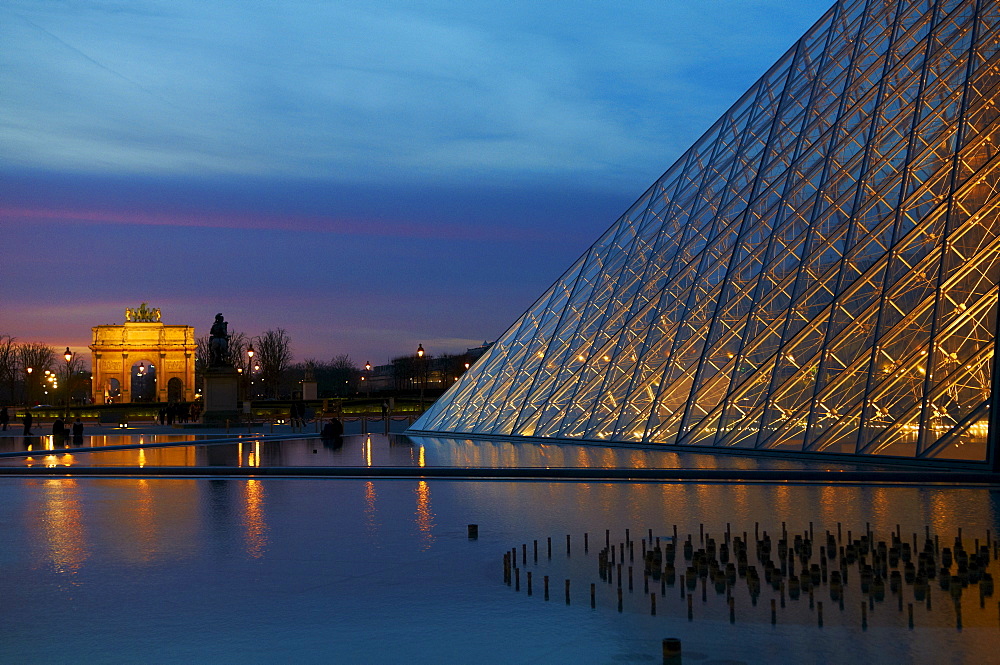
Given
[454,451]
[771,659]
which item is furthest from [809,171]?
[771,659]

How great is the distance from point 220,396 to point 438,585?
37.9 meters

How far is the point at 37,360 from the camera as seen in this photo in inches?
5472

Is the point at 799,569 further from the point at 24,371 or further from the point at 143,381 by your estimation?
the point at 143,381

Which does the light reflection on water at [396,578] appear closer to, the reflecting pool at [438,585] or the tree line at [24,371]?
the reflecting pool at [438,585]

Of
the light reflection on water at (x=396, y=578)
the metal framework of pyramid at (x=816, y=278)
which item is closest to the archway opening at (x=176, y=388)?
the metal framework of pyramid at (x=816, y=278)

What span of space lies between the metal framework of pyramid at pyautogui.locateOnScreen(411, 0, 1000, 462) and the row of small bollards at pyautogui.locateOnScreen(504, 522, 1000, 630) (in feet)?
31.6

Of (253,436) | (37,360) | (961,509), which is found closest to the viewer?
(961,509)

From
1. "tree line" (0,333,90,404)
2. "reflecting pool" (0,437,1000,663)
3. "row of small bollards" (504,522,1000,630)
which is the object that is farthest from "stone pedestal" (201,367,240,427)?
"tree line" (0,333,90,404)

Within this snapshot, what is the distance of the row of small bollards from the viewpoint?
8.84 metres

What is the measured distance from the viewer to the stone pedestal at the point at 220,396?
45188mm

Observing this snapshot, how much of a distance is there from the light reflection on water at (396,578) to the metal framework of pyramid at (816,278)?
5.52 m

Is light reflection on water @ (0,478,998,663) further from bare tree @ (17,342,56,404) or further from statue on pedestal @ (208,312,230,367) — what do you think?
bare tree @ (17,342,56,404)

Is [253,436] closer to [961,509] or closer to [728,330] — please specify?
[728,330]

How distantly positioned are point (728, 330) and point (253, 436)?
17700mm
